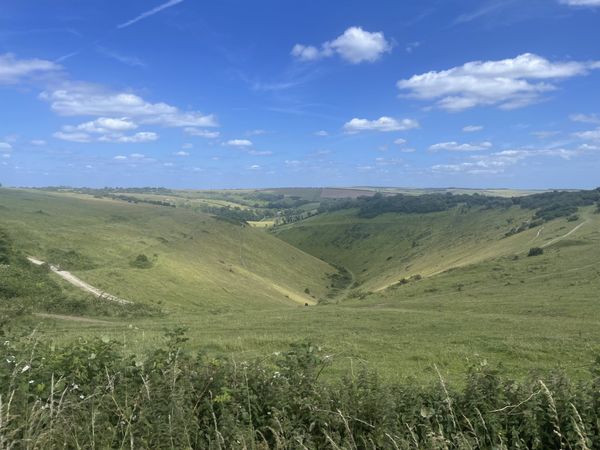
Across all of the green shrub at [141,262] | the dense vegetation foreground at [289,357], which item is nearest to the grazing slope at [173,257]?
the green shrub at [141,262]

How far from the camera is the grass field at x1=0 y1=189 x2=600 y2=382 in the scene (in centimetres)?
2066

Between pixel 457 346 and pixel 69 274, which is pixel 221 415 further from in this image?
pixel 69 274

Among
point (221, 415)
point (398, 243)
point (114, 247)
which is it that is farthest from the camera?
point (398, 243)

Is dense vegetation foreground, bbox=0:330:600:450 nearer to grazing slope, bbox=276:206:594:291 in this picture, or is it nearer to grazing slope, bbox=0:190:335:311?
grazing slope, bbox=0:190:335:311

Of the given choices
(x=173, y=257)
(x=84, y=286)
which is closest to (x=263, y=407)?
(x=84, y=286)

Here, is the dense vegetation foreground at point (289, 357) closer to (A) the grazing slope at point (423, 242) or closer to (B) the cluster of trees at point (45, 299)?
(B) the cluster of trees at point (45, 299)

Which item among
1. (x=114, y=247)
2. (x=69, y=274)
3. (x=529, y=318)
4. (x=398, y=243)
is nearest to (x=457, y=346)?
(x=529, y=318)

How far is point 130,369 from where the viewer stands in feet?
24.8

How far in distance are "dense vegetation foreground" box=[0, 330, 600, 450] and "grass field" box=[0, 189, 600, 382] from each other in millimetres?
3566

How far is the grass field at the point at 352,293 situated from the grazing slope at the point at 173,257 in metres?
0.45

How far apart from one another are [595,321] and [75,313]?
128 feet

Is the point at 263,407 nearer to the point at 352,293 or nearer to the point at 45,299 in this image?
the point at 45,299

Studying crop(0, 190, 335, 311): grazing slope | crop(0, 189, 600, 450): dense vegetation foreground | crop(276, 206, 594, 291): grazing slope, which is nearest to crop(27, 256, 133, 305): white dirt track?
crop(0, 189, 600, 450): dense vegetation foreground

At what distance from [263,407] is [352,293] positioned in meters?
80.6
